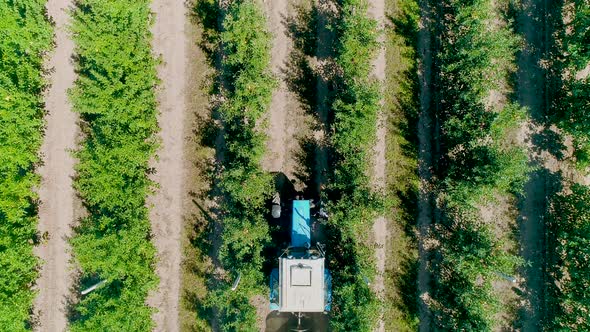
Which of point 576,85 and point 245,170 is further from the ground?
point 576,85

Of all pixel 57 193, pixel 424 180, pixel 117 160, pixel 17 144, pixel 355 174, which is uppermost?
pixel 17 144

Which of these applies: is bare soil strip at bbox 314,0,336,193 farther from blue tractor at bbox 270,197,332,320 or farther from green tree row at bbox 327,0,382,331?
blue tractor at bbox 270,197,332,320

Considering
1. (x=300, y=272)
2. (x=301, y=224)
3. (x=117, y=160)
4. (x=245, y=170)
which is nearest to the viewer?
(x=300, y=272)

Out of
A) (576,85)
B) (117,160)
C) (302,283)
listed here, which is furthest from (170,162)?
(576,85)

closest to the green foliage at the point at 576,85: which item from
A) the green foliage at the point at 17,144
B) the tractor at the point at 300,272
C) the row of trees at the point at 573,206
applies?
the row of trees at the point at 573,206

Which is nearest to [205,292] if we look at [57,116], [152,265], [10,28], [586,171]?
[152,265]

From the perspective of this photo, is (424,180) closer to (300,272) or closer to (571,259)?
(571,259)

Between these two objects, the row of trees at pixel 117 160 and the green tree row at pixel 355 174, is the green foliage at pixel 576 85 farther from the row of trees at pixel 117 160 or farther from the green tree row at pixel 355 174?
the row of trees at pixel 117 160

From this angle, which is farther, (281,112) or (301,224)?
(281,112)

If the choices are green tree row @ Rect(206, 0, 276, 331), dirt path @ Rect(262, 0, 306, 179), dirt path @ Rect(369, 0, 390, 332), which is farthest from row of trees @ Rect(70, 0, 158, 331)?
dirt path @ Rect(369, 0, 390, 332)
